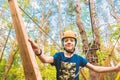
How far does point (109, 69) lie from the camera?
226 cm

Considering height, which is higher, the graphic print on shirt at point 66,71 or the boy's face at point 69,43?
the boy's face at point 69,43

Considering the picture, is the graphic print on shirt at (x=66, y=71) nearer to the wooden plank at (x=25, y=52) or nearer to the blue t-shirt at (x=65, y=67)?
the blue t-shirt at (x=65, y=67)

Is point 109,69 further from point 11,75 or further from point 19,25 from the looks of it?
point 11,75

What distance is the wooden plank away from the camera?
1.24 metres

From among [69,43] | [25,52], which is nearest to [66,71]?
[69,43]

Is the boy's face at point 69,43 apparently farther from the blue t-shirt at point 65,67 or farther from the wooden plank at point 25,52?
→ the wooden plank at point 25,52

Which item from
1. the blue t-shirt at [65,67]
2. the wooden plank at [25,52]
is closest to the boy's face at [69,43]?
the blue t-shirt at [65,67]

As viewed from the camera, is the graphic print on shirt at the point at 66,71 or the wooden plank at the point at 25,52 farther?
the graphic print on shirt at the point at 66,71

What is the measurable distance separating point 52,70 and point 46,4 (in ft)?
A: 24.2

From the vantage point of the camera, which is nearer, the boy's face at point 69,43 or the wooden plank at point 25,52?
the wooden plank at point 25,52

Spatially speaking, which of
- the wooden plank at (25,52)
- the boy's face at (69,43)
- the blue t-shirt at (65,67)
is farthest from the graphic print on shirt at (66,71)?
the wooden plank at (25,52)

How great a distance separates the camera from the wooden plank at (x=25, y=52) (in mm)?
1243

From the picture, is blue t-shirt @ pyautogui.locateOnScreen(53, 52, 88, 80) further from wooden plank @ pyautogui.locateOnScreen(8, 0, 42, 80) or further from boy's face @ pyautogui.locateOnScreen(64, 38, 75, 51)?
wooden plank @ pyautogui.locateOnScreen(8, 0, 42, 80)

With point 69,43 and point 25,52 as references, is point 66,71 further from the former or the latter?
point 25,52
